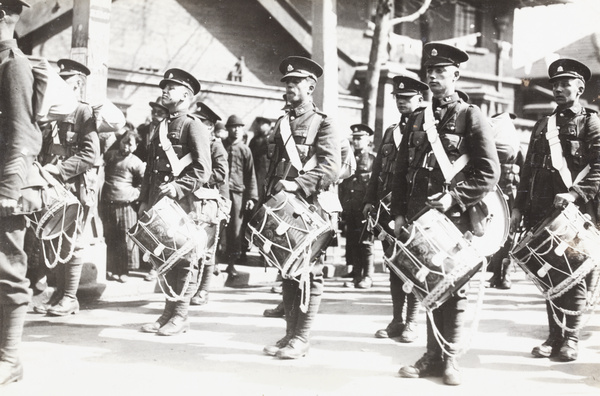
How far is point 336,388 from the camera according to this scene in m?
4.84

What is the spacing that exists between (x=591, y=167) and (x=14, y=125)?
181 inches

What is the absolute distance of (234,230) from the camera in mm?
9906

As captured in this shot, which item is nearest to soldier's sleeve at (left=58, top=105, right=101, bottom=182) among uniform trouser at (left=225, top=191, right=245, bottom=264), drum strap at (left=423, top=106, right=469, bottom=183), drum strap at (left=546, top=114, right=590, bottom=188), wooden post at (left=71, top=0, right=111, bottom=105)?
wooden post at (left=71, top=0, right=111, bottom=105)

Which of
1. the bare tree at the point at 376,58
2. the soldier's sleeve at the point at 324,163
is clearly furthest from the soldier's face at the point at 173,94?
the bare tree at the point at 376,58

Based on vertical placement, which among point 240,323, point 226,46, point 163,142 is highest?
point 226,46

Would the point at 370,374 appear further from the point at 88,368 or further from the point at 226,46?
the point at 226,46

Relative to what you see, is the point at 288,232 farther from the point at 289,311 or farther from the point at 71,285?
the point at 71,285

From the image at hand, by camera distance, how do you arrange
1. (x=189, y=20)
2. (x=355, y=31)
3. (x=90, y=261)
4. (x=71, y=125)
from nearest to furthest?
1. (x=71, y=125)
2. (x=90, y=261)
3. (x=189, y=20)
4. (x=355, y=31)

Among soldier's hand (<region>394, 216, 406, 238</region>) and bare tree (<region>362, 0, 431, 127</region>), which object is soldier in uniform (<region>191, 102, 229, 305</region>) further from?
bare tree (<region>362, 0, 431, 127</region>)

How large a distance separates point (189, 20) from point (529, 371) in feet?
40.5

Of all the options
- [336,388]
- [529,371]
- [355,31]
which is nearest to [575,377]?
[529,371]

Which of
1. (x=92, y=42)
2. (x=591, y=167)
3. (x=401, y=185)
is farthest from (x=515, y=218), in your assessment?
(x=92, y=42)

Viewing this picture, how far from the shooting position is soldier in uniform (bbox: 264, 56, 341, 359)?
568 cm

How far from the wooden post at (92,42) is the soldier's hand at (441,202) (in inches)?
201
